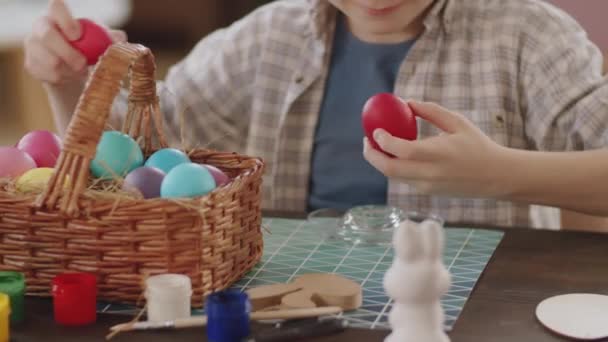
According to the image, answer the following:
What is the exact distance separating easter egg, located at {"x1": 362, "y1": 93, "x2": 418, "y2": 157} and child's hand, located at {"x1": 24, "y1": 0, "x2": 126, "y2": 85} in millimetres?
441

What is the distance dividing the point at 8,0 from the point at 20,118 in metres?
0.47

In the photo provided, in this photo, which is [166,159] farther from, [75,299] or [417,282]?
[417,282]

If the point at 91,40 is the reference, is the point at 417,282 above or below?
below

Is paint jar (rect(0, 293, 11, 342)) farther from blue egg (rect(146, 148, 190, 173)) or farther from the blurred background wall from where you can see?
the blurred background wall

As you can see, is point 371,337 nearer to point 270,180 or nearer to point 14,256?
point 14,256

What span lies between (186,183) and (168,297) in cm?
13

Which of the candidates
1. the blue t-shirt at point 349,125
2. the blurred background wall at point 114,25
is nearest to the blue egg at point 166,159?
the blue t-shirt at point 349,125

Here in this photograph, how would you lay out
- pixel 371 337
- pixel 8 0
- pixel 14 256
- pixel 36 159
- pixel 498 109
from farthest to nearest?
pixel 8 0, pixel 498 109, pixel 36 159, pixel 14 256, pixel 371 337

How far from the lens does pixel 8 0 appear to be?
3947 mm

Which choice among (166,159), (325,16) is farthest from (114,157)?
(325,16)

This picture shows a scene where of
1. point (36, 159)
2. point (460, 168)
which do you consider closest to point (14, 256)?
point (36, 159)

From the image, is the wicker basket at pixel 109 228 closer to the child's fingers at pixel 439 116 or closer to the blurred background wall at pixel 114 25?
the child's fingers at pixel 439 116

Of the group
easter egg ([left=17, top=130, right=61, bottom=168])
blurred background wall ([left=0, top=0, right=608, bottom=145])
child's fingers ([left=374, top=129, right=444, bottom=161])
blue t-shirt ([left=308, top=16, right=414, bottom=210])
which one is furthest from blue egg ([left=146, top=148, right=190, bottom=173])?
blurred background wall ([left=0, top=0, right=608, bottom=145])

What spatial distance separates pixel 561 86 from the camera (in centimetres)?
153
